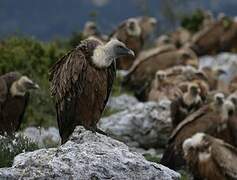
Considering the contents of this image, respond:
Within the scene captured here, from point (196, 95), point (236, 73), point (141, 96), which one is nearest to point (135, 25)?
point (236, 73)

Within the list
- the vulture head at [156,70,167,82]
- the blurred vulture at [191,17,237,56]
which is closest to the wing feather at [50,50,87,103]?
the vulture head at [156,70,167,82]

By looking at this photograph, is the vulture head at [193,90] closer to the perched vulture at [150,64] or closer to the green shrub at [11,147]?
the perched vulture at [150,64]

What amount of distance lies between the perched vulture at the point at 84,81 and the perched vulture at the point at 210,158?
369 cm

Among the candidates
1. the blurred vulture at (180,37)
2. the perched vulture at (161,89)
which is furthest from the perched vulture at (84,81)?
the blurred vulture at (180,37)

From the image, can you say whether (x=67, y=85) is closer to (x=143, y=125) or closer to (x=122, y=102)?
(x=143, y=125)

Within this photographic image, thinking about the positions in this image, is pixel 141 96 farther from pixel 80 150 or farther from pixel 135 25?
pixel 80 150

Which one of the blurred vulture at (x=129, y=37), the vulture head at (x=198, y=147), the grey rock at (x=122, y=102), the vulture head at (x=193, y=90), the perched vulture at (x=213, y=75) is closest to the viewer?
the vulture head at (x=198, y=147)

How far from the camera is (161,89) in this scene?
1769 centimetres

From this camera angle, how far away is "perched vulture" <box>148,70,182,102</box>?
17.0 meters

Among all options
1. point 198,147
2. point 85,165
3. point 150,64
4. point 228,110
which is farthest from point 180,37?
point 85,165

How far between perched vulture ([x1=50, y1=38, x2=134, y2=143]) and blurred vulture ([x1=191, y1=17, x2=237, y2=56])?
1561cm

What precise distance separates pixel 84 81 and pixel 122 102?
9.25 m

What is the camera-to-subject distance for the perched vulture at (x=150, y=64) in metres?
19.9

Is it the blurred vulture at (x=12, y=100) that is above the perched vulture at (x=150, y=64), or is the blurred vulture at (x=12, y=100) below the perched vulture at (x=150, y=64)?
above
